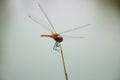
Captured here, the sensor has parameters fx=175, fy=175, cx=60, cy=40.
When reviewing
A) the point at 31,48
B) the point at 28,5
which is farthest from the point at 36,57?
the point at 28,5

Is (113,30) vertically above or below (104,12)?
below

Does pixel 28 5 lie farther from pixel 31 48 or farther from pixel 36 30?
pixel 31 48

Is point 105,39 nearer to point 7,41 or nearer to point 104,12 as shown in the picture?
point 104,12

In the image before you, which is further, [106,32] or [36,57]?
[106,32]

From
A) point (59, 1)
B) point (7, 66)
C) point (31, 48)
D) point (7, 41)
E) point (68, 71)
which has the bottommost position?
point (68, 71)

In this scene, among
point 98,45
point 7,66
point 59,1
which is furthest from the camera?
point 98,45

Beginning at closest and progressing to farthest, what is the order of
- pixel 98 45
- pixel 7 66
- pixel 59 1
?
Result: 1. pixel 7 66
2. pixel 59 1
3. pixel 98 45
